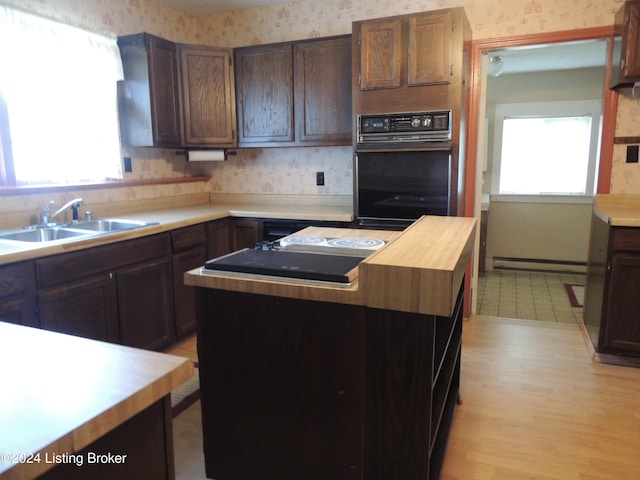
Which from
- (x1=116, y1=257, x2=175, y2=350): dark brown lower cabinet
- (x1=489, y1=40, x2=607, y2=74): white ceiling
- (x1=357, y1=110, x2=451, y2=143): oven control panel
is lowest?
(x1=116, y1=257, x2=175, y2=350): dark brown lower cabinet

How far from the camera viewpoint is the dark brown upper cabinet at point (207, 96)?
3439 millimetres

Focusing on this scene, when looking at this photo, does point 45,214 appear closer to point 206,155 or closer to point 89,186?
point 89,186

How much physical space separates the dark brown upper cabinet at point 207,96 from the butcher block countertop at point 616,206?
265cm

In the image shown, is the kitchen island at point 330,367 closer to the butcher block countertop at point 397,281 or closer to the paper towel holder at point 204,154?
the butcher block countertop at point 397,281

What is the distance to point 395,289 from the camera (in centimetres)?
131

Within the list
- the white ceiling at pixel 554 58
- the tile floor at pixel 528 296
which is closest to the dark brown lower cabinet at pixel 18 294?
the tile floor at pixel 528 296

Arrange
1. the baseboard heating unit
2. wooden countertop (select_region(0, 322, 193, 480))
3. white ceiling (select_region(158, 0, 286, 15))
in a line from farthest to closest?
1. the baseboard heating unit
2. white ceiling (select_region(158, 0, 286, 15))
3. wooden countertop (select_region(0, 322, 193, 480))

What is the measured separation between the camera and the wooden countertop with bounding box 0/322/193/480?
1.83 ft

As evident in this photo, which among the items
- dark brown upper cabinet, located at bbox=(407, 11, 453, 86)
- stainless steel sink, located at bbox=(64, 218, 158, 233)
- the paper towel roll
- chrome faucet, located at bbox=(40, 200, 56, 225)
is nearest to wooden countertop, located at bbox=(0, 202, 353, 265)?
stainless steel sink, located at bbox=(64, 218, 158, 233)

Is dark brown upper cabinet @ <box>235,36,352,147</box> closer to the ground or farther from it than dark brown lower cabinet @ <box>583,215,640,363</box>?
farther from it

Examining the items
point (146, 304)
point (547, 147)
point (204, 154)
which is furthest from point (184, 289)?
point (547, 147)

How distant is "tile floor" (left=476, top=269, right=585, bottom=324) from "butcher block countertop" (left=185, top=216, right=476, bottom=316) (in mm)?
2438

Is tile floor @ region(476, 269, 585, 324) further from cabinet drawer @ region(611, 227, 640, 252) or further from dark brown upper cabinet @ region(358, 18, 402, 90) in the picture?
dark brown upper cabinet @ region(358, 18, 402, 90)

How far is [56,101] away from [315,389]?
254 centimetres
